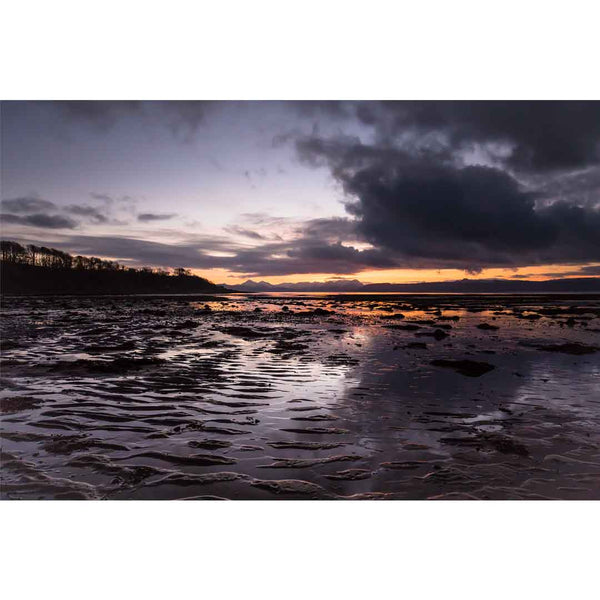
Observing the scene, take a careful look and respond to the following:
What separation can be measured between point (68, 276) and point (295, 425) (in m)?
98.7

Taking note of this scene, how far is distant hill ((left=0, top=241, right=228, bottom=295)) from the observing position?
71.4 metres

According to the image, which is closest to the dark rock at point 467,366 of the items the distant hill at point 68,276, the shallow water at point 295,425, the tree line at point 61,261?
the shallow water at point 295,425

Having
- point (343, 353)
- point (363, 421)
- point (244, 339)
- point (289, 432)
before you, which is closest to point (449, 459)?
point (363, 421)

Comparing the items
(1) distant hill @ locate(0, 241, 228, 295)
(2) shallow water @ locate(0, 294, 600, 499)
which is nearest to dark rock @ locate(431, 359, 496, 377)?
(2) shallow water @ locate(0, 294, 600, 499)

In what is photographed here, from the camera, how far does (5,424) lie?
557cm

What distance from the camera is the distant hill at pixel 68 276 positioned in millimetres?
71375

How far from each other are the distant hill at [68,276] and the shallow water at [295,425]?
5547 centimetres

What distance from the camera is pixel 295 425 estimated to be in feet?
18.6

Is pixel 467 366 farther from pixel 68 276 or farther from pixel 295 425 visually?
pixel 68 276

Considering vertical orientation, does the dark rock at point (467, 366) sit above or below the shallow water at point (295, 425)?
above

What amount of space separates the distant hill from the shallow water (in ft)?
182

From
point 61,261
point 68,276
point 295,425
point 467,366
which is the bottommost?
point 295,425

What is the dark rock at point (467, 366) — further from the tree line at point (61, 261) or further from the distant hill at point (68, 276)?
the tree line at point (61, 261)

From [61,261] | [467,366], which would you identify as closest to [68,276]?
[61,261]
